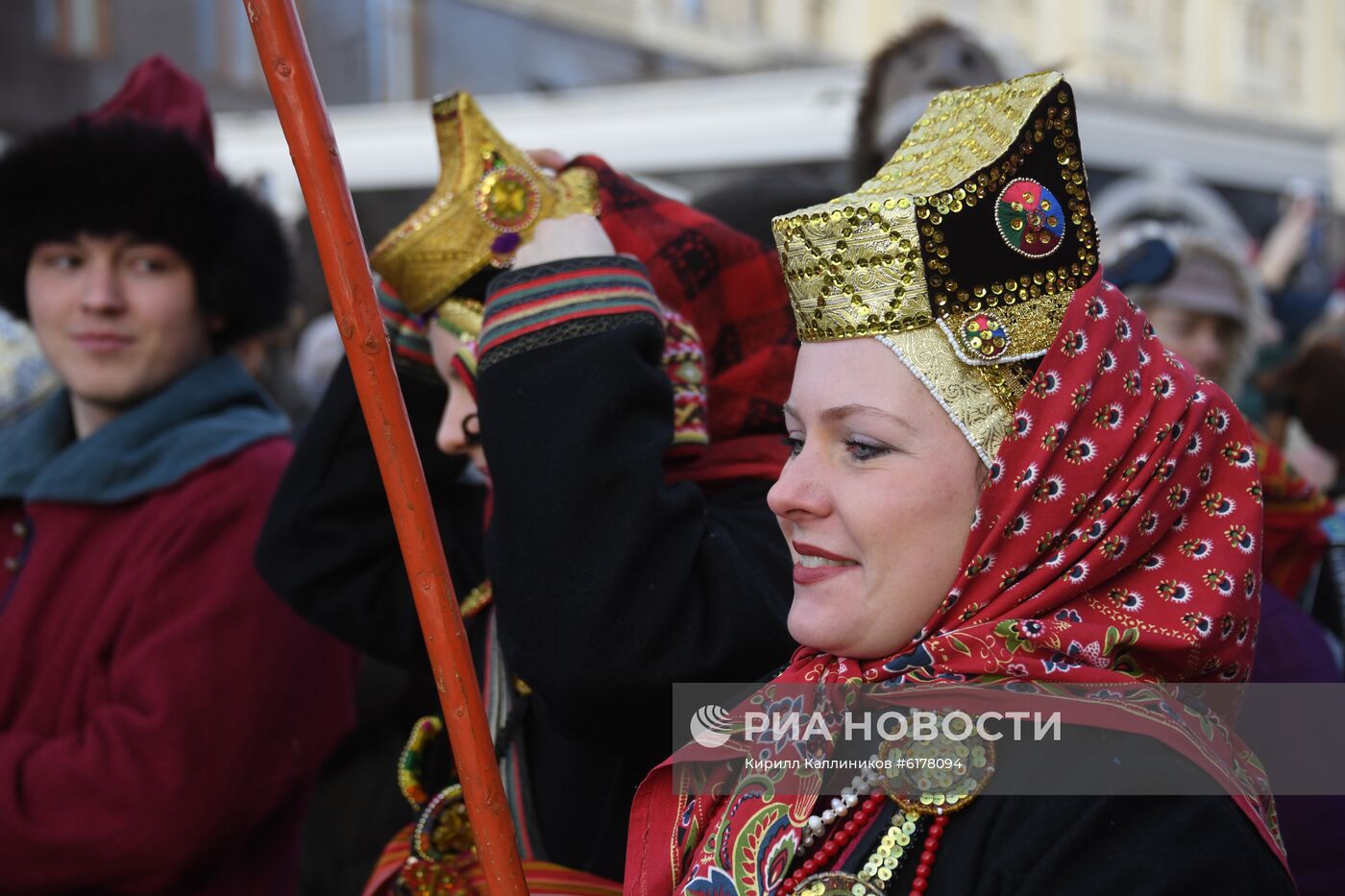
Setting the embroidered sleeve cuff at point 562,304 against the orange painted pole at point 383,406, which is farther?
the embroidered sleeve cuff at point 562,304

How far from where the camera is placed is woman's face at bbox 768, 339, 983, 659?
157 centimetres

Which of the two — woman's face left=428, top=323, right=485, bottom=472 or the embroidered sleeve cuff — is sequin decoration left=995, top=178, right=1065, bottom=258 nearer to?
the embroidered sleeve cuff

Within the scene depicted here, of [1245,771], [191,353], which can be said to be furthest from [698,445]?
[191,353]

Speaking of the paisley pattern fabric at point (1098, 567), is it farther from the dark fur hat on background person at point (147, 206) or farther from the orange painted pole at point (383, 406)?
the dark fur hat on background person at point (147, 206)

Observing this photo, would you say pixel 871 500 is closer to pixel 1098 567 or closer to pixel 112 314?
pixel 1098 567

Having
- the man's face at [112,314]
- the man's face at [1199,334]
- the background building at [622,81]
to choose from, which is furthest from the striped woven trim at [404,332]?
the man's face at [1199,334]

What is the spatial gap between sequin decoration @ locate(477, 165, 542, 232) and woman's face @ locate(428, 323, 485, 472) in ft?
0.66

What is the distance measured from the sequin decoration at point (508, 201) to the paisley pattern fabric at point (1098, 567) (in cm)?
85

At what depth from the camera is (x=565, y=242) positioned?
2.03 meters

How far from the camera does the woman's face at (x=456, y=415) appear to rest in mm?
2184

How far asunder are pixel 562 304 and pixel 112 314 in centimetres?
129

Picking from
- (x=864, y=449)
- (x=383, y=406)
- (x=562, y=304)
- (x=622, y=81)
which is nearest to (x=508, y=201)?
(x=562, y=304)

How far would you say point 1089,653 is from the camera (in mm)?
1505

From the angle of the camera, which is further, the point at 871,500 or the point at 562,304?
the point at 562,304
